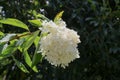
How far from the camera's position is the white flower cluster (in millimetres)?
1212

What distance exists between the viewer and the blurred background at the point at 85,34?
9.95 ft

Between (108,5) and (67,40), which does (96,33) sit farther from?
(67,40)

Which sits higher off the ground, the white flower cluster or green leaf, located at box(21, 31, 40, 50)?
green leaf, located at box(21, 31, 40, 50)

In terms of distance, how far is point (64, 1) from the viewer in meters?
3.29

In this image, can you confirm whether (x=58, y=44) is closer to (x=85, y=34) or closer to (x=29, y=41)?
(x=29, y=41)

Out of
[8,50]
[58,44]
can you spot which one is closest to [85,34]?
[8,50]

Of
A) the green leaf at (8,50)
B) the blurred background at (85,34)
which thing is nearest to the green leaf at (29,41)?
the green leaf at (8,50)

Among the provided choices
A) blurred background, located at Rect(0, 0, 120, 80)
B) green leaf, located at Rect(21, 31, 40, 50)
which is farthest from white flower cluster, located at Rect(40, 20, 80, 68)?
blurred background, located at Rect(0, 0, 120, 80)

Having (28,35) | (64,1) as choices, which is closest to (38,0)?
(64,1)

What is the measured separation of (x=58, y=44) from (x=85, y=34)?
1863 mm

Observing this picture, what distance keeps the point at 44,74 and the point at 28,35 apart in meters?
1.83

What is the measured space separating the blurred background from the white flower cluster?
5.71 ft

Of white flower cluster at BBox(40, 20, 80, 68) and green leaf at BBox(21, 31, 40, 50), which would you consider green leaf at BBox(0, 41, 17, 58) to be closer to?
green leaf at BBox(21, 31, 40, 50)

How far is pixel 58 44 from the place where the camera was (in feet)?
3.96
